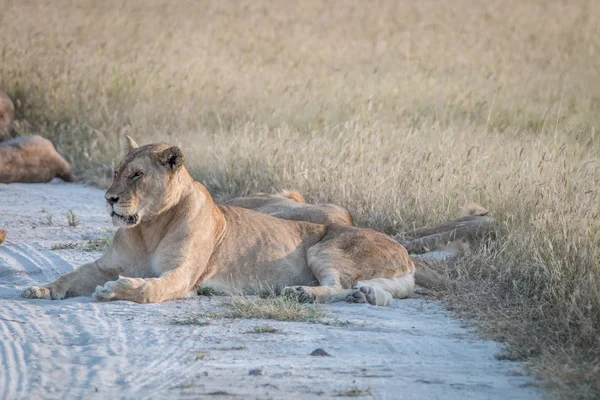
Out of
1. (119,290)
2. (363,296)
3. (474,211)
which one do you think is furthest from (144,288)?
(474,211)

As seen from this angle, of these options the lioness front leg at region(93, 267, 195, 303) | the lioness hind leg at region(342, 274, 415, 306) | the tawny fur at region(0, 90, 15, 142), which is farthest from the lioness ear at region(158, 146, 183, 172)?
the tawny fur at region(0, 90, 15, 142)

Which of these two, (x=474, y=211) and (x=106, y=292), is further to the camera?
(x=474, y=211)

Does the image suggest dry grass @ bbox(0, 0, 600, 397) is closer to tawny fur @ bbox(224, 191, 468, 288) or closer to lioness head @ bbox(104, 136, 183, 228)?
tawny fur @ bbox(224, 191, 468, 288)

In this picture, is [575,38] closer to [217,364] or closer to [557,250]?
[557,250]

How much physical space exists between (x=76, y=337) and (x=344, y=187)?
15.7 ft

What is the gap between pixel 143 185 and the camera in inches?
251

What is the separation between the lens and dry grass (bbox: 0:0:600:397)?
6.63 metres

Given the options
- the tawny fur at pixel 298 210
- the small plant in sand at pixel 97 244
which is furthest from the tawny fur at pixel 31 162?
the tawny fur at pixel 298 210

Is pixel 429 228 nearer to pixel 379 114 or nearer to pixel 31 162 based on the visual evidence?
pixel 31 162

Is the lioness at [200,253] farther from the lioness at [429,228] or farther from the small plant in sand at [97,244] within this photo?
the small plant in sand at [97,244]

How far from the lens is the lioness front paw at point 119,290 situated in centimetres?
605

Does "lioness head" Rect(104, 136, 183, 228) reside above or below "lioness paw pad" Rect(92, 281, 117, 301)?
above

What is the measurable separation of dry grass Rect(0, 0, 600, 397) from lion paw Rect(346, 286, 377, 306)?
60 cm

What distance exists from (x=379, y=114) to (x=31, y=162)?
16.5ft
